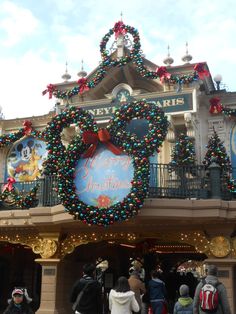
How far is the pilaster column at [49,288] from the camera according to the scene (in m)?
13.6

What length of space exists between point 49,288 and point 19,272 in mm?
5936

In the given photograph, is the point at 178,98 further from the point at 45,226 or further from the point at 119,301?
the point at 119,301

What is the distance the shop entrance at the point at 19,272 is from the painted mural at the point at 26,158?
314cm

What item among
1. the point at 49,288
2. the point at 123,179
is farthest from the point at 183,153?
the point at 49,288

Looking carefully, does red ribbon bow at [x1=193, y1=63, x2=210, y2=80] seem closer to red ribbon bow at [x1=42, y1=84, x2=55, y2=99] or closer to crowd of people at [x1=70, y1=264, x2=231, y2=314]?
red ribbon bow at [x1=42, y1=84, x2=55, y2=99]

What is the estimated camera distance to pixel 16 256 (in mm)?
19281

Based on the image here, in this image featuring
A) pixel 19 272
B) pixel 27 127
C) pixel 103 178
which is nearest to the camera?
pixel 103 178

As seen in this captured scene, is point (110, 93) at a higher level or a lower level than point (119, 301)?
higher

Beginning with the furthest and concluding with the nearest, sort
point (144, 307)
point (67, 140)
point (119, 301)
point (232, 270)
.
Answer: point (67, 140)
point (232, 270)
point (144, 307)
point (119, 301)

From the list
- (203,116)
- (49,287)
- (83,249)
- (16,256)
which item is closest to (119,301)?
(49,287)

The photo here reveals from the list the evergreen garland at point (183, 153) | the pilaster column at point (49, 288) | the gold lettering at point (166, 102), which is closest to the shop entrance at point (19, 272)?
the pilaster column at point (49, 288)

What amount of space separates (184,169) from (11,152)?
8.74 m

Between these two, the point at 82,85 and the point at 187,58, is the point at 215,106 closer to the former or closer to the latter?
the point at 187,58

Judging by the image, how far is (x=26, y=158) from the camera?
18859 mm
